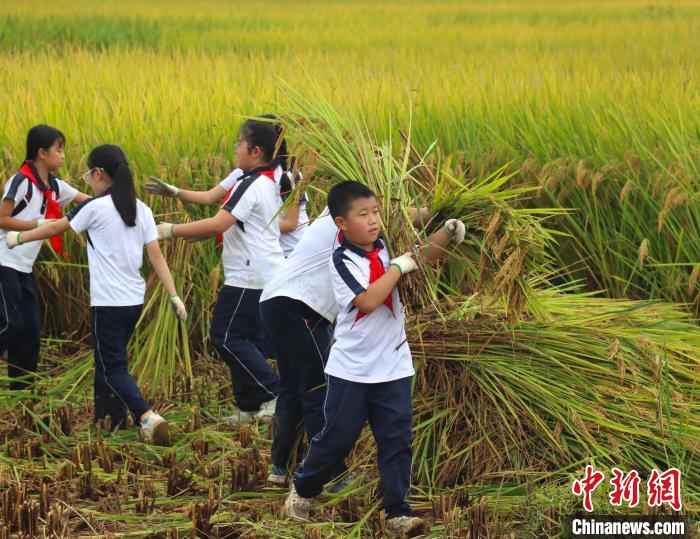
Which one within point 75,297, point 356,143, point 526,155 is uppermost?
point 356,143

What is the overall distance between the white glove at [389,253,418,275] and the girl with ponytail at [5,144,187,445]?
4.79ft

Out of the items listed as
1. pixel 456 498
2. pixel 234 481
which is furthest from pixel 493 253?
pixel 234 481

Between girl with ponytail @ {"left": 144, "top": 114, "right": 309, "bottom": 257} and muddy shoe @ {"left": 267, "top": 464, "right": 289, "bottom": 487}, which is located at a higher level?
girl with ponytail @ {"left": 144, "top": 114, "right": 309, "bottom": 257}

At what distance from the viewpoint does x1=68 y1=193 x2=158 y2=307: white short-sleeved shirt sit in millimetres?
4566

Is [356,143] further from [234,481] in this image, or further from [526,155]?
[526,155]

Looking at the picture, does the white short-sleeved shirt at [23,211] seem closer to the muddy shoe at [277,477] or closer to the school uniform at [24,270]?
the school uniform at [24,270]

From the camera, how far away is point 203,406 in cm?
500

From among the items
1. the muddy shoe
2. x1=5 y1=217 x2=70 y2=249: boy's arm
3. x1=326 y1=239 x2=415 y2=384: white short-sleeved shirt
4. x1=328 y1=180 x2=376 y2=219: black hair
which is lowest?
the muddy shoe

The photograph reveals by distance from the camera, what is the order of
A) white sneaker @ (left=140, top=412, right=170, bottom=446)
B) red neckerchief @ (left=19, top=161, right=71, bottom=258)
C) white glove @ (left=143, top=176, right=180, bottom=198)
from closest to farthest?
white sneaker @ (left=140, top=412, right=170, bottom=446)
white glove @ (left=143, top=176, right=180, bottom=198)
red neckerchief @ (left=19, top=161, right=71, bottom=258)

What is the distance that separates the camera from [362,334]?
3.43 m

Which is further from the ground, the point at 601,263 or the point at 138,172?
the point at 138,172

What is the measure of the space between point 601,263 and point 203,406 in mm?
2363

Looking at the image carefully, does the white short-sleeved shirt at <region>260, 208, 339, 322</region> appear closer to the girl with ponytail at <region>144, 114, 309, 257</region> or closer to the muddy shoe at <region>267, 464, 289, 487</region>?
the muddy shoe at <region>267, 464, 289, 487</region>

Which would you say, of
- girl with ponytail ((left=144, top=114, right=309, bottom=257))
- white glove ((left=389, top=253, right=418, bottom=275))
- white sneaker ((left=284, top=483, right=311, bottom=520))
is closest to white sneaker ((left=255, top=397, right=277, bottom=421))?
girl with ponytail ((left=144, top=114, right=309, bottom=257))
